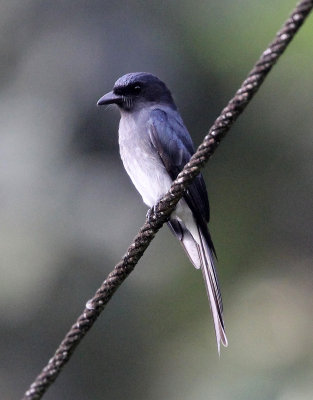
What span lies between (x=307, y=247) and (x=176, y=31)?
234 centimetres

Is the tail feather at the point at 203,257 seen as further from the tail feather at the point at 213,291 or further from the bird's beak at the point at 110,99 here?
the bird's beak at the point at 110,99

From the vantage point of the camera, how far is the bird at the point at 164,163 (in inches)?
206

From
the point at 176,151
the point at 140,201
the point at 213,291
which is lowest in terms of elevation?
the point at 140,201

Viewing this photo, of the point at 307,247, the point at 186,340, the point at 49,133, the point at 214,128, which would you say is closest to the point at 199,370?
the point at 186,340

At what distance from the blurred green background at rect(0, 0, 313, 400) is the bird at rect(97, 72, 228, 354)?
8.94 ft

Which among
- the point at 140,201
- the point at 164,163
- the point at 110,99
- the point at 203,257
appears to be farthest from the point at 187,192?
the point at 140,201

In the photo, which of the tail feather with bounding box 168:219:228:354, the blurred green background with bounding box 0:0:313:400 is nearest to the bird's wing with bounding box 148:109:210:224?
the tail feather with bounding box 168:219:228:354

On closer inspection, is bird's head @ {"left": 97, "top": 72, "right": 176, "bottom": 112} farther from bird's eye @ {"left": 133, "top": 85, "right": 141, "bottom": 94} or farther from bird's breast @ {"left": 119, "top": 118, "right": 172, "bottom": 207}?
bird's breast @ {"left": 119, "top": 118, "right": 172, "bottom": 207}

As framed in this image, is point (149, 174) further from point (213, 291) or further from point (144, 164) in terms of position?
point (213, 291)

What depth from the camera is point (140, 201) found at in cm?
856

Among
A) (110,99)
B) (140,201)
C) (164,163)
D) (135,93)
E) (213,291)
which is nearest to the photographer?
(213,291)

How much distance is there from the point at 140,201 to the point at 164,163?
3304 millimetres

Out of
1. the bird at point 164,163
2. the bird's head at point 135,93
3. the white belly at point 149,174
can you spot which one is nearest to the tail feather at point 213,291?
the bird at point 164,163

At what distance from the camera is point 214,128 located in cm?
345
